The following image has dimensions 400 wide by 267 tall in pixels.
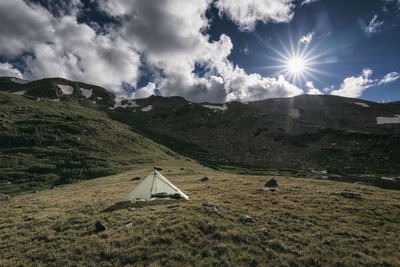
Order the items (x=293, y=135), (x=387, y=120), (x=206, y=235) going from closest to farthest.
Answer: (x=206, y=235)
(x=293, y=135)
(x=387, y=120)

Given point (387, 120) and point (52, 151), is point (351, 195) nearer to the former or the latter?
point (52, 151)

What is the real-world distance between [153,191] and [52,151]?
36.0m

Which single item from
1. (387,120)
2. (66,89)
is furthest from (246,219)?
(66,89)

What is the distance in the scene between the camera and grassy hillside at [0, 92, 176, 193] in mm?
28709

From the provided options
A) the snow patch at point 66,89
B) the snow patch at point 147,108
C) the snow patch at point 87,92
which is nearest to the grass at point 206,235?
the snow patch at point 147,108

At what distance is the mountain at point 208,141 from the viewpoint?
3419 centimetres

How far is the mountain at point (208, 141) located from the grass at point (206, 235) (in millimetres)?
22331

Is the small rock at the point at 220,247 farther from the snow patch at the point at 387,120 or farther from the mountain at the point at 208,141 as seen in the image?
the snow patch at the point at 387,120

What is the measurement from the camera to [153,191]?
14672mm

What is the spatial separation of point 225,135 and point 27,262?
258 ft

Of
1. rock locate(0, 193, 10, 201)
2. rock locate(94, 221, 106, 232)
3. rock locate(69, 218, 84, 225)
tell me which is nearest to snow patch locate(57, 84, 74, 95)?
rock locate(0, 193, 10, 201)

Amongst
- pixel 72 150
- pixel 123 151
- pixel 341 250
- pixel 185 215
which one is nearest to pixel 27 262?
pixel 185 215

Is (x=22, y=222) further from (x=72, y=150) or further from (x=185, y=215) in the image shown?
(x=72, y=150)

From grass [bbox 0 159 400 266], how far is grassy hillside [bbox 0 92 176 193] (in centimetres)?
1764
